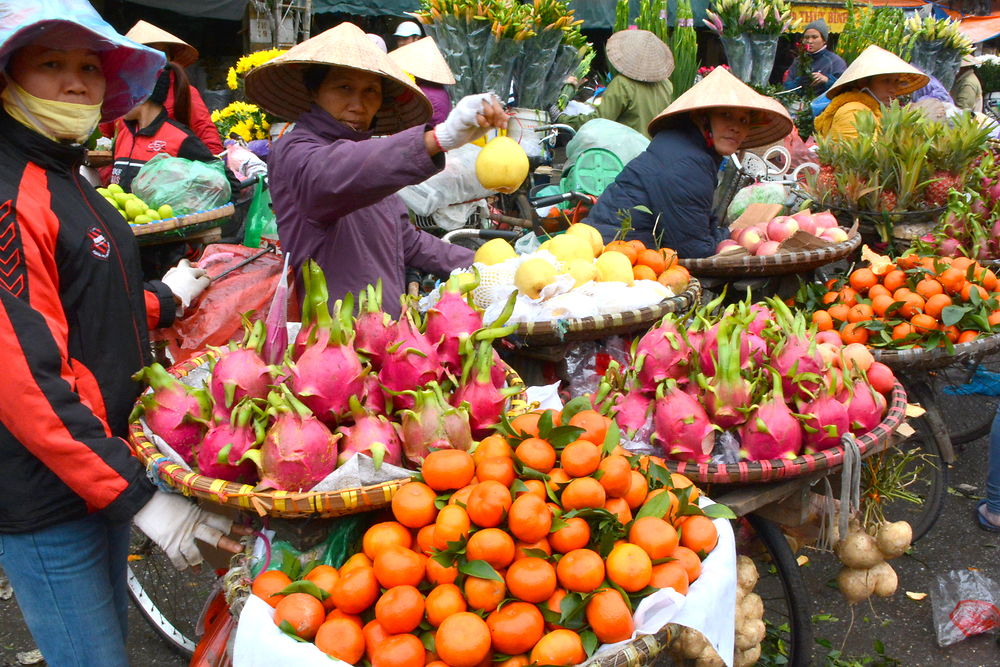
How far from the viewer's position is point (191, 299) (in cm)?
256

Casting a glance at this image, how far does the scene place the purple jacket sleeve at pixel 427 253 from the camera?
9.43 ft

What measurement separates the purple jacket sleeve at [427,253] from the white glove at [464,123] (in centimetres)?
104

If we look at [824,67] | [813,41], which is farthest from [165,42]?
[824,67]

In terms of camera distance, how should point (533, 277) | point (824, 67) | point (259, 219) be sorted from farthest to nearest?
point (824, 67) < point (259, 219) < point (533, 277)

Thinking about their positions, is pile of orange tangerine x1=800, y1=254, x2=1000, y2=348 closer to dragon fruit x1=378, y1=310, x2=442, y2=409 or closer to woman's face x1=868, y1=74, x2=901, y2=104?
dragon fruit x1=378, y1=310, x2=442, y2=409

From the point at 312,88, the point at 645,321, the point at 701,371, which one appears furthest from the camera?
the point at 645,321

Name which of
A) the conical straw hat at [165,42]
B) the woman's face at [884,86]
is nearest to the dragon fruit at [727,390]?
the woman's face at [884,86]

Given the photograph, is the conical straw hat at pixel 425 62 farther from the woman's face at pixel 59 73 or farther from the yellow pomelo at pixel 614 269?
the woman's face at pixel 59 73

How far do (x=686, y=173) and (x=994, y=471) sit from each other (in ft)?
6.58

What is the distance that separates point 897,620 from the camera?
295 centimetres

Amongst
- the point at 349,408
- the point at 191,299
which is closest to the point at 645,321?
the point at 349,408

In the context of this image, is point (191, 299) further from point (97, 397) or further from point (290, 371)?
point (290, 371)

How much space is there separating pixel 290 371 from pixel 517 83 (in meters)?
4.73

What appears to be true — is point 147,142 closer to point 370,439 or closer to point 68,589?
point 68,589
